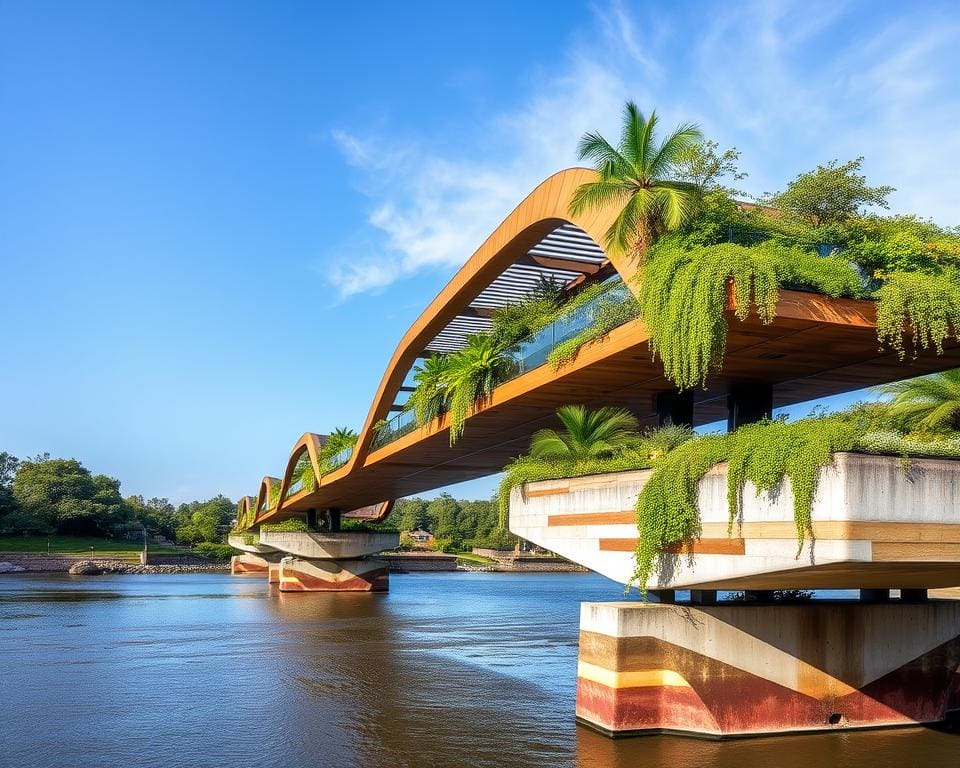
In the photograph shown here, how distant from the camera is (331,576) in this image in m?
56.1

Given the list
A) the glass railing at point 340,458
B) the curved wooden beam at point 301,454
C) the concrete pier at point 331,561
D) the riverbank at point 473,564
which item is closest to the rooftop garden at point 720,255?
the glass railing at point 340,458

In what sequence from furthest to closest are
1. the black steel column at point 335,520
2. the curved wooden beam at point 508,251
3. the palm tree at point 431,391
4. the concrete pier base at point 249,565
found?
the concrete pier base at point 249,565, the black steel column at point 335,520, the palm tree at point 431,391, the curved wooden beam at point 508,251

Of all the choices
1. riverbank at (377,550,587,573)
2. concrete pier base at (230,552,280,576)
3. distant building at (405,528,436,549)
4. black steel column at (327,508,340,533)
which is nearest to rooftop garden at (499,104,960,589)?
black steel column at (327,508,340,533)

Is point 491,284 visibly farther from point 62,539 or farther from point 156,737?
point 62,539

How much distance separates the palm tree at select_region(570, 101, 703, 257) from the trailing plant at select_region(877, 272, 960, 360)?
3.19 m

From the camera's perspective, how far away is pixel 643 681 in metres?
14.1

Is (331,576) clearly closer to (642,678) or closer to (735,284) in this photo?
(642,678)

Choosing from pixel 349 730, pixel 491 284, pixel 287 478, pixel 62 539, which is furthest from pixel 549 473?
pixel 62 539

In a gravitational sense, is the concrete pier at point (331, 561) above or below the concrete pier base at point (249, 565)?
above

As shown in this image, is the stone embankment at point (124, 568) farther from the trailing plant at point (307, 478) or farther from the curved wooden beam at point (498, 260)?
the curved wooden beam at point (498, 260)

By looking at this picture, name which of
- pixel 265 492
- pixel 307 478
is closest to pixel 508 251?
pixel 307 478

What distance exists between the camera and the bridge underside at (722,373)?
13.1 metres

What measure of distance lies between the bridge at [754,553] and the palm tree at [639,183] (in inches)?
18.8

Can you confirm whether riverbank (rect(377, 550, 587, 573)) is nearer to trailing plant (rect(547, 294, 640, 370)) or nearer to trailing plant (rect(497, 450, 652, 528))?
trailing plant (rect(497, 450, 652, 528))
